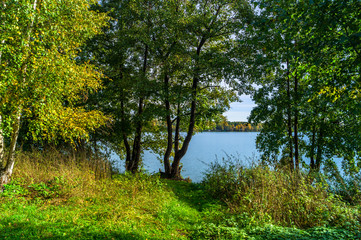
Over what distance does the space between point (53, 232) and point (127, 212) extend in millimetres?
1649

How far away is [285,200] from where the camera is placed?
6117 mm

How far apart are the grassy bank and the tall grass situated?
4 centimetres

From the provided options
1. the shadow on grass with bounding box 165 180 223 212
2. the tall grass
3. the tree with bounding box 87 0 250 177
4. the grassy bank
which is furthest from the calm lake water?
the tree with bounding box 87 0 250 177

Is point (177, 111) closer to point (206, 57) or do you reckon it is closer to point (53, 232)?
point (206, 57)

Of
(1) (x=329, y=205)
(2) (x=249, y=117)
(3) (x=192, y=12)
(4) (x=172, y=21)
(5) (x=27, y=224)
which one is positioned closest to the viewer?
(5) (x=27, y=224)

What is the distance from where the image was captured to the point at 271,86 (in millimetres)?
12562

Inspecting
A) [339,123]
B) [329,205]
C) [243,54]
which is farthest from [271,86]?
[329,205]

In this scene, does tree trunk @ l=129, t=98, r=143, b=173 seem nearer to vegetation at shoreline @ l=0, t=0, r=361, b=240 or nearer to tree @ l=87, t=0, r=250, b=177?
tree @ l=87, t=0, r=250, b=177

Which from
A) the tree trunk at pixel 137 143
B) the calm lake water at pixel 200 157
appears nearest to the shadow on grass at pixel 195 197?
the calm lake water at pixel 200 157

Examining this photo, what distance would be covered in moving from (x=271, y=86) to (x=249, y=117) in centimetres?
218

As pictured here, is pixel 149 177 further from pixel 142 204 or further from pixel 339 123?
pixel 339 123

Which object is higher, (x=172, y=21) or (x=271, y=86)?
(x=172, y=21)

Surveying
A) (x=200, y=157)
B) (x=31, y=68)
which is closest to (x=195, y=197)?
(x=31, y=68)

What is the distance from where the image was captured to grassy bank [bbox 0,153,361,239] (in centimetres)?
425
